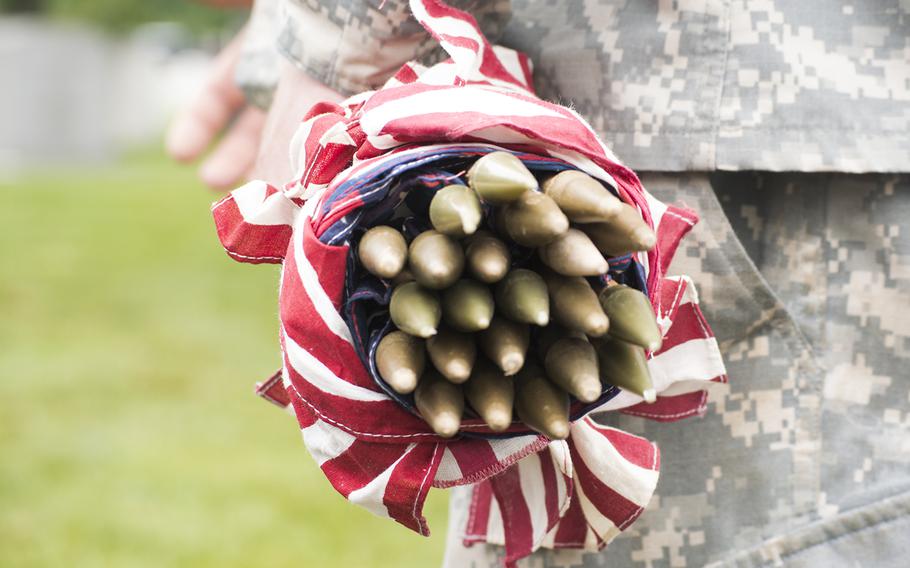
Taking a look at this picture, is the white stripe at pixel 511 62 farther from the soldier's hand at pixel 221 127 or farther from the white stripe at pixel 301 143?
the soldier's hand at pixel 221 127

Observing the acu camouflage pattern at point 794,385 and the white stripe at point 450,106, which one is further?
the acu camouflage pattern at point 794,385

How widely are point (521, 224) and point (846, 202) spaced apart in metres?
0.48

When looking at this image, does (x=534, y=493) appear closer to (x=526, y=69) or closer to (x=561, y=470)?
(x=561, y=470)

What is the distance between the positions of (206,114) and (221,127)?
0.05 meters

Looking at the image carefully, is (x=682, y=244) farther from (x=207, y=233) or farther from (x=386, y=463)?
(x=207, y=233)

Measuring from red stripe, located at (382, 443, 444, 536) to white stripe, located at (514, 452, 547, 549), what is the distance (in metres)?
0.18

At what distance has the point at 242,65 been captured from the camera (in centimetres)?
147

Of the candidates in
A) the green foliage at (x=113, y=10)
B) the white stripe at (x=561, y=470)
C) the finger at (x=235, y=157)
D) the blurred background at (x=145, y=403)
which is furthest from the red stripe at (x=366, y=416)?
the green foliage at (x=113, y=10)

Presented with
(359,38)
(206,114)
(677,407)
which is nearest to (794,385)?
(677,407)

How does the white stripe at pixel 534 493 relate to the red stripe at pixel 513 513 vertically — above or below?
above

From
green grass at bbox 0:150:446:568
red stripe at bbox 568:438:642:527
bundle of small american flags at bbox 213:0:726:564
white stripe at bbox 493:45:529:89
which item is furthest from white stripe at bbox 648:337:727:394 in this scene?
green grass at bbox 0:150:446:568

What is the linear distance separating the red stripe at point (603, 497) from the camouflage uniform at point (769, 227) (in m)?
0.15

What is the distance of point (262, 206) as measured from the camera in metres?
1.03

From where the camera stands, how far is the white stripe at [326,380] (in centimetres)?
88
